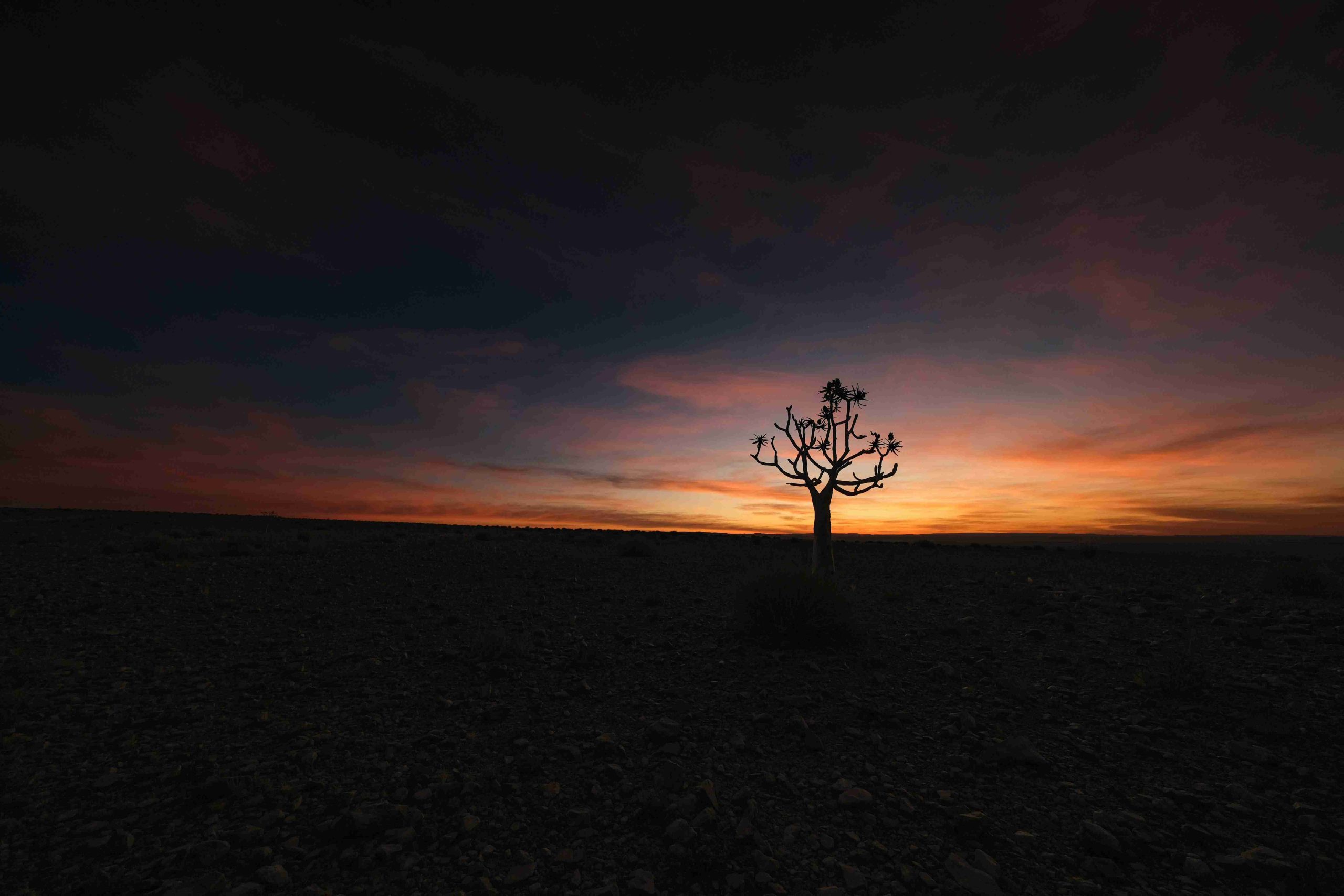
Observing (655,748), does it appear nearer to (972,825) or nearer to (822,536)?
(972,825)

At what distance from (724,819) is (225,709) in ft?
21.7

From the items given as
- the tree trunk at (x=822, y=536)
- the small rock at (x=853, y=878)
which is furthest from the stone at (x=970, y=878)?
the tree trunk at (x=822, y=536)

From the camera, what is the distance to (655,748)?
20.6 ft

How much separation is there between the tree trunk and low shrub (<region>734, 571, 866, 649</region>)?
5.80 m

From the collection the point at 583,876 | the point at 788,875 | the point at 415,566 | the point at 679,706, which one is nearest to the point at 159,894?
the point at 583,876

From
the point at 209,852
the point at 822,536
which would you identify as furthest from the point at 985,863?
the point at 822,536

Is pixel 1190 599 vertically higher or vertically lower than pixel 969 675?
higher

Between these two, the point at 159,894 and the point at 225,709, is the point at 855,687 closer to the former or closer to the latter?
the point at 159,894

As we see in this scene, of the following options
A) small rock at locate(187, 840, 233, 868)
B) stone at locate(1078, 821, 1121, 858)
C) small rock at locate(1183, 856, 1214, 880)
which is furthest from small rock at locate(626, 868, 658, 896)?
small rock at locate(1183, 856, 1214, 880)

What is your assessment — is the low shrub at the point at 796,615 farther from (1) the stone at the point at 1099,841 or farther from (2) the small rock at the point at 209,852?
(2) the small rock at the point at 209,852

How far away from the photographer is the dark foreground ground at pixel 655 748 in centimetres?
431

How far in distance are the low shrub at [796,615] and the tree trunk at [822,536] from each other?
5.80 meters

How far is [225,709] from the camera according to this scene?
7.01m

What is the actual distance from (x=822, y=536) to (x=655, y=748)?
12230 millimetres
